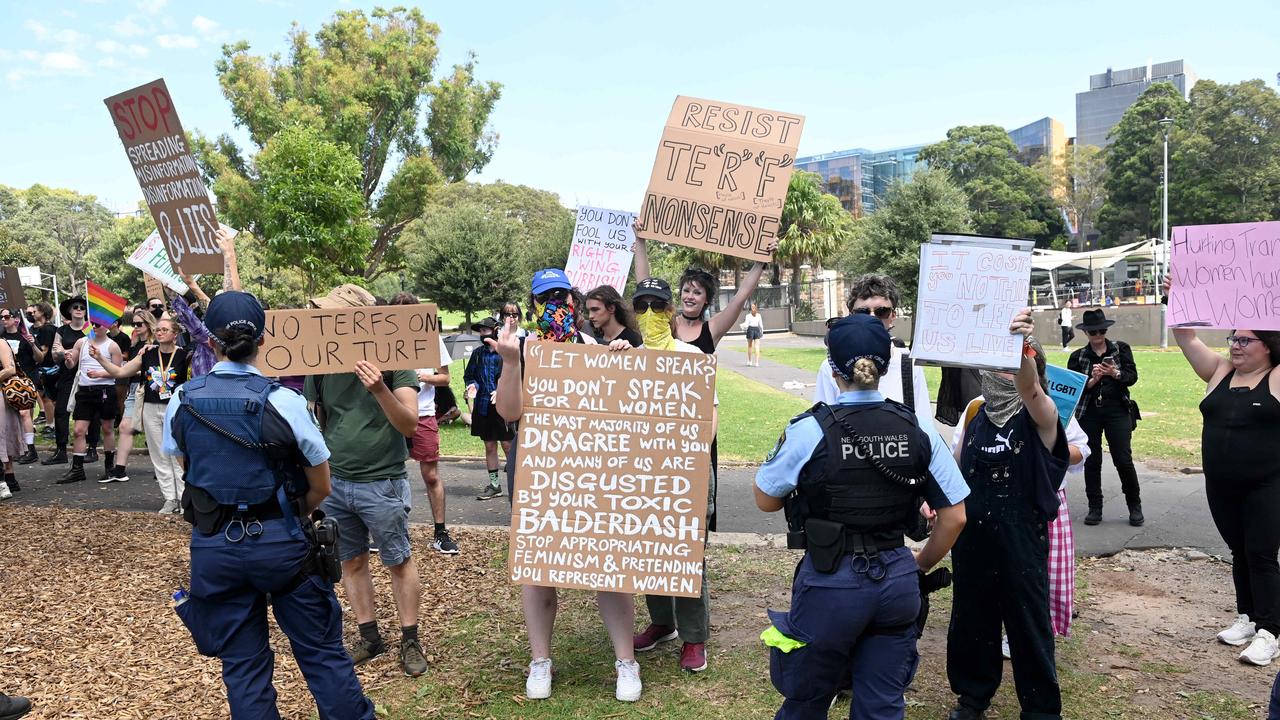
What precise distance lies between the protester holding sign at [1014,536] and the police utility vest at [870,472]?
1088 millimetres

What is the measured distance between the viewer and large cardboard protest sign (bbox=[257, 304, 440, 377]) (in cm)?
439

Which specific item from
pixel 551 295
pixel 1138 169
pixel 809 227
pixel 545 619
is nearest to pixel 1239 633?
pixel 545 619

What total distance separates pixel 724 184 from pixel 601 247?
280 centimetres

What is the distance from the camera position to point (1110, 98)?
422 ft

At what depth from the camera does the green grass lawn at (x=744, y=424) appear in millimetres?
11884

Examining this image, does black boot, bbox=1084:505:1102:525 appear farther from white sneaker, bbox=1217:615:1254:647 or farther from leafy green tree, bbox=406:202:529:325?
leafy green tree, bbox=406:202:529:325

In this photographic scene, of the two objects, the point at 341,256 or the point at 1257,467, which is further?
the point at 341,256

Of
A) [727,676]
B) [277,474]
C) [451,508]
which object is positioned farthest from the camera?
[451,508]

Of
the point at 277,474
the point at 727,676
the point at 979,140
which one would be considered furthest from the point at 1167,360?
the point at 979,140

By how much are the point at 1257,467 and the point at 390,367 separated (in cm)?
478

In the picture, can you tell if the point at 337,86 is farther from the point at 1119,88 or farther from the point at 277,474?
the point at 1119,88

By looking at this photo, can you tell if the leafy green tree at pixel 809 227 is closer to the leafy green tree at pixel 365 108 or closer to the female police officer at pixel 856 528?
the leafy green tree at pixel 365 108

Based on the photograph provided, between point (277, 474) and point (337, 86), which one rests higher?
point (337, 86)

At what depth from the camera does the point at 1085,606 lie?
5770 mm
